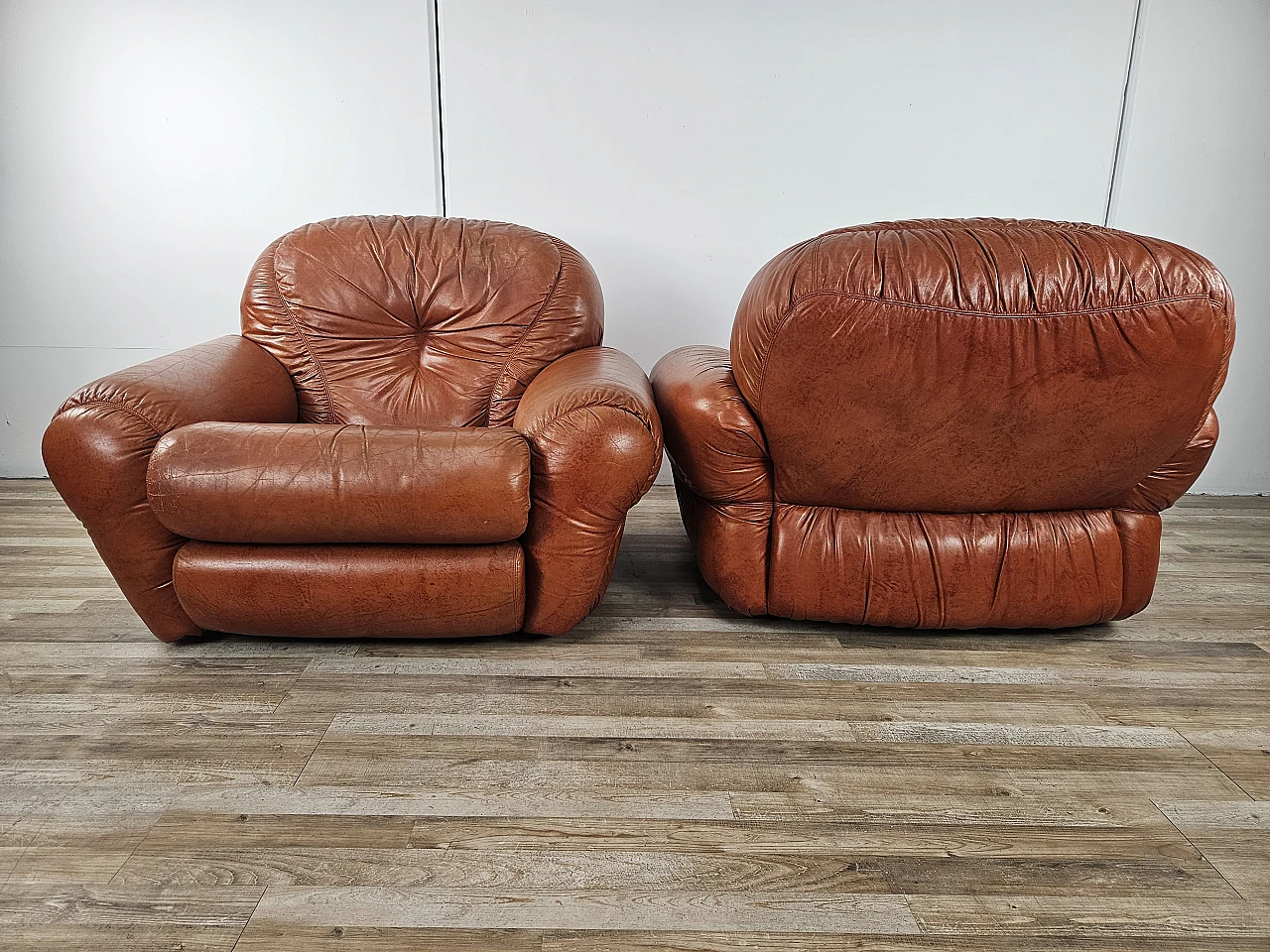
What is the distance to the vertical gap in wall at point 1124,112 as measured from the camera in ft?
10.4

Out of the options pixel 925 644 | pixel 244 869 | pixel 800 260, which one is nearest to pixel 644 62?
pixel 800 260

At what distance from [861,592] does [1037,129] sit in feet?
7.19

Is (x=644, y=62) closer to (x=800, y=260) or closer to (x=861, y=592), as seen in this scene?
(x=800, y=260)

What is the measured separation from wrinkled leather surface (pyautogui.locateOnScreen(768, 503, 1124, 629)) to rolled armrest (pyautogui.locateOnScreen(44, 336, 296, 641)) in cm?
135

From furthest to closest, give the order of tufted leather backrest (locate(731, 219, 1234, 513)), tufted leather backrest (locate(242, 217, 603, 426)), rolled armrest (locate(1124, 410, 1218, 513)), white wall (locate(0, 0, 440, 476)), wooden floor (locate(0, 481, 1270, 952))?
white wall (locate(0, 0, 440, 476))
tufted leather backrest (locate(242, 217, 603, 426))
rolled armrest (locate(1124, 410, 1218, 513))
tufted leather backrest (locate(731, 219, 1234, 513))
wooden floor (locate(0, 481, 1270, 952))

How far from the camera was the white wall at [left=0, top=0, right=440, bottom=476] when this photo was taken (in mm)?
3086

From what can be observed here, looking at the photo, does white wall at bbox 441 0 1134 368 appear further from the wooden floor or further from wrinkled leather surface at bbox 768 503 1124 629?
the wooden floor

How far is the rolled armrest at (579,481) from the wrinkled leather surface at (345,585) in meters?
0.08

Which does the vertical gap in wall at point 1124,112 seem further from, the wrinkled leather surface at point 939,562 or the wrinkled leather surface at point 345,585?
the wrinkled leather surface at point 345,585

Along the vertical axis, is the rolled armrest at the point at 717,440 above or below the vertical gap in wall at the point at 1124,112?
below

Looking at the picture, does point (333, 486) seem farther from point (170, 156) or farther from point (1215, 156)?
point (1215, 156)

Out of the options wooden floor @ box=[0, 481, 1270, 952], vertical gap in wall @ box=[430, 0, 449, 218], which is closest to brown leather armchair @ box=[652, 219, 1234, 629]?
wooden floor @ box=[0, 481, 1270, 952]

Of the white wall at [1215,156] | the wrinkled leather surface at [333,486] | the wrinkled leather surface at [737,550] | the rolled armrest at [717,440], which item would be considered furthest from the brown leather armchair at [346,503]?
the white wall at [1215,156]

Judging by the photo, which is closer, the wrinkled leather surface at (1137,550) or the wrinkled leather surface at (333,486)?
the wrinkled leather surface at (333,486)
